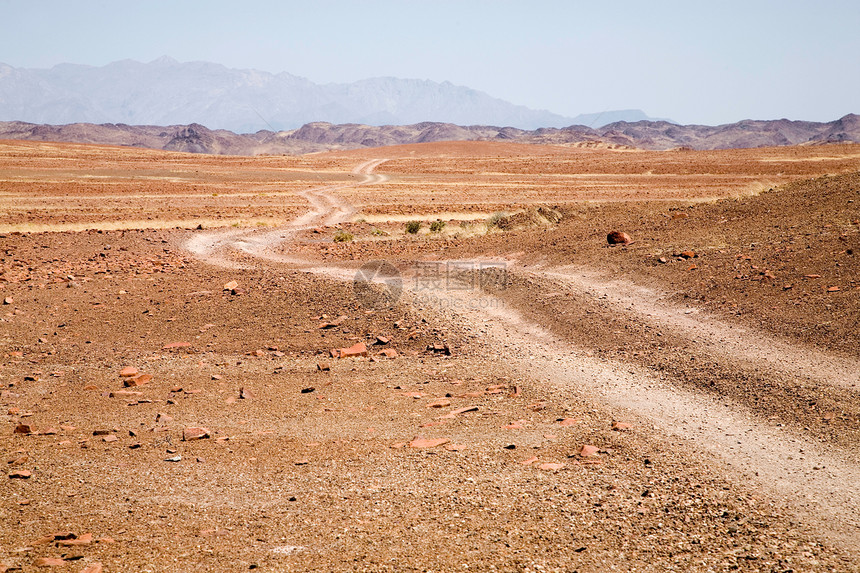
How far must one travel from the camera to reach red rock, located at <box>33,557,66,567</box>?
5398 millimetres

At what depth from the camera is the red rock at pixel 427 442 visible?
7914 millimetres

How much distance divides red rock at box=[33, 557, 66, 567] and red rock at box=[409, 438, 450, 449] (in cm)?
381

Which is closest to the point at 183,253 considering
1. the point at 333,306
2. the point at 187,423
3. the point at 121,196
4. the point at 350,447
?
the point at 333,306

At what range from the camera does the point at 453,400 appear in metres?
9.59

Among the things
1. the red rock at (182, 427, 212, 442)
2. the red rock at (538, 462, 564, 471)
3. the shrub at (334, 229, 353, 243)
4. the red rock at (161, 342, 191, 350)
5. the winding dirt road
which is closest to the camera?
the winding dirt road

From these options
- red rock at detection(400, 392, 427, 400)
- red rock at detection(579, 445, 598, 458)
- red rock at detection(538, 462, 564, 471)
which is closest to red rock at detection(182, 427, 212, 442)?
red rock at detection(400, 392, 427, 400)

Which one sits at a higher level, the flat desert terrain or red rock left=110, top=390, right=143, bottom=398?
the flat desert terrain

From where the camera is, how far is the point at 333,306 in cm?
1452

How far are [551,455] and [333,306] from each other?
798cm

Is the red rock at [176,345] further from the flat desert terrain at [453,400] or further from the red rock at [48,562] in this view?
the red rock at [48,562]

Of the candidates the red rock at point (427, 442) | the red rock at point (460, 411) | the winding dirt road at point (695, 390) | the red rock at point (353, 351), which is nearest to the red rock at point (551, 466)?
the red rock at point (427, 442)

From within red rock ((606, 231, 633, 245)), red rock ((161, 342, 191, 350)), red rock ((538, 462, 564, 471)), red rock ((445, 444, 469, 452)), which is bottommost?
red rock ((445, 444, 469, 452))

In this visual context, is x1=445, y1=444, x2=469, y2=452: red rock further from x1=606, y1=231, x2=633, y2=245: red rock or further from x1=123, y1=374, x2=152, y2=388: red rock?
x1=606, y1=231, x2=633, y2=245: red rock

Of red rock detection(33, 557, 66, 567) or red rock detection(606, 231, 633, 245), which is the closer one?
red rock detection(33, 557, 66, 567)
